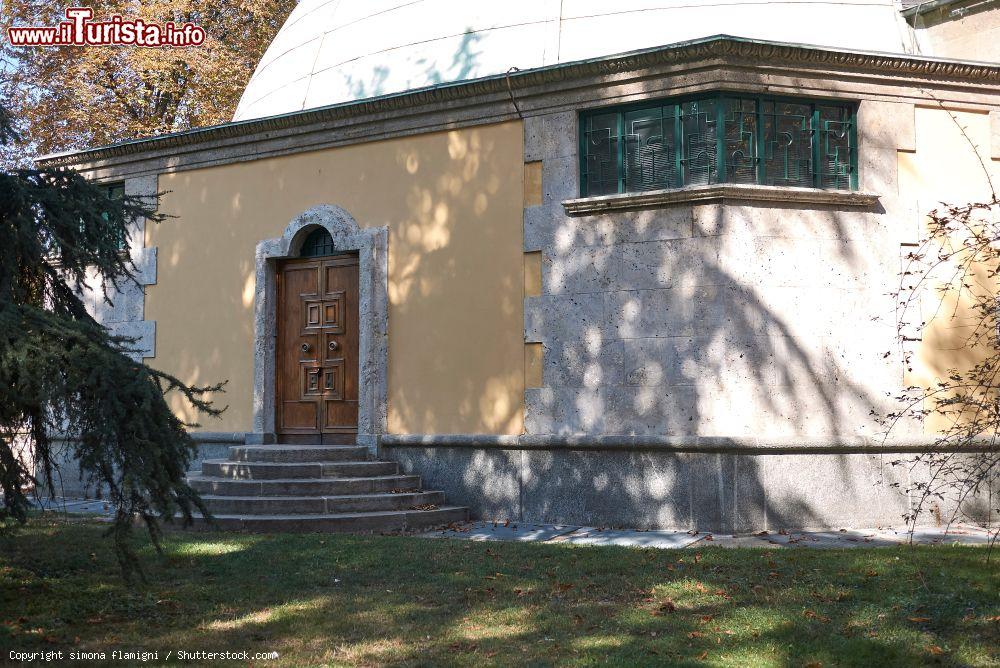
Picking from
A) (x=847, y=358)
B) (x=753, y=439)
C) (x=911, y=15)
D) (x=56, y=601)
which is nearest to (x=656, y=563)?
(x=753, y=439)

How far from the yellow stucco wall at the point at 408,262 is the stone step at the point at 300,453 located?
1.74 ft

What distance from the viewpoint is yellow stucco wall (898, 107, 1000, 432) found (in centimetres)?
1066

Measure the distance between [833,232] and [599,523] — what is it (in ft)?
12.3

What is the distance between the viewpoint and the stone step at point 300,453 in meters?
11.7

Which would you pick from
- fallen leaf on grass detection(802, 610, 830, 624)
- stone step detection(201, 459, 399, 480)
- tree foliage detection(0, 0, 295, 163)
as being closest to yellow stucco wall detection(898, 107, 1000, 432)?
fallen leaf on grass detection(802, 610, 830, 624)

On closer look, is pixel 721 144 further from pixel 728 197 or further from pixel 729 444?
pixel 729 444

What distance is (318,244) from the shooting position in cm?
1306

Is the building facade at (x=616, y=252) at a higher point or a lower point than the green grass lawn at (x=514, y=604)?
higher

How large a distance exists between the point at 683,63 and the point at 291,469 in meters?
5.89

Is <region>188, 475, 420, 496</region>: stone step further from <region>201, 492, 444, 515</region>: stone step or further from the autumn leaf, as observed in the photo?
the autumn leaf

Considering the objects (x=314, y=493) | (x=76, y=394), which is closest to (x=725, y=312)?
(x=314, y=493)

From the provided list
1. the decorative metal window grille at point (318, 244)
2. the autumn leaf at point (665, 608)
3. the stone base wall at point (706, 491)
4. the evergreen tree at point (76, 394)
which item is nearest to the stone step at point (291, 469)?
the stone base wall at point (706, 491)

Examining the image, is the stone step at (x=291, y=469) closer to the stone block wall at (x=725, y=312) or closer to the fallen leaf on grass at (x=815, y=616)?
the stone block wall at (x=725, y=312)

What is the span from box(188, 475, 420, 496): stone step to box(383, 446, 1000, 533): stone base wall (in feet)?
4.34
